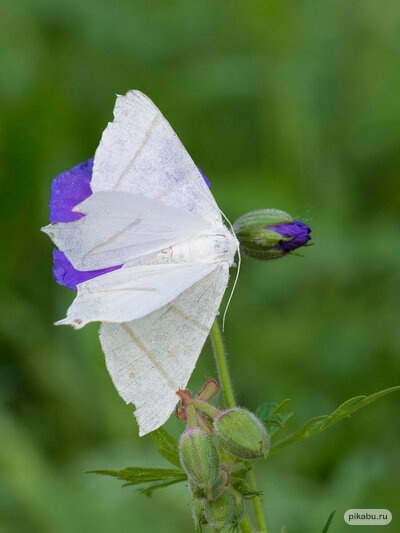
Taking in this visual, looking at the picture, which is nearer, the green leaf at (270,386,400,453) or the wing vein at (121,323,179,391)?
the wing vein at (121,323,179,391)

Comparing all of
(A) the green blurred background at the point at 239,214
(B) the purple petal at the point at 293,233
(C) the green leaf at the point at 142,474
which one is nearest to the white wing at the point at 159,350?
(C) the green leaf at the point at 142,474

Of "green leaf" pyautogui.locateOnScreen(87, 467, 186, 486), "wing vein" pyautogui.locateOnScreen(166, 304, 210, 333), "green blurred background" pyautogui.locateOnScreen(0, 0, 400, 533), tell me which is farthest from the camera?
"green blurred background" pyautogui.locateOnScreen(0, 0, 400, 533)

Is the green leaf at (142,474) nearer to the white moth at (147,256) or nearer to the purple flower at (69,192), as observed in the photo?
the white moth at (147,256)

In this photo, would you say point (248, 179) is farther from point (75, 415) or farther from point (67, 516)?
point (67, 516)

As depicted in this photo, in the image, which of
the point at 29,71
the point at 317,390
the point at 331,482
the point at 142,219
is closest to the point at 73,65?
the point at 29,71

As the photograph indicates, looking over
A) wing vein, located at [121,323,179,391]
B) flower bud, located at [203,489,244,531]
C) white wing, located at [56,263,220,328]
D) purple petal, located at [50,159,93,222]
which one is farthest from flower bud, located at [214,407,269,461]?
purple petal, located at [50,159,93,222]

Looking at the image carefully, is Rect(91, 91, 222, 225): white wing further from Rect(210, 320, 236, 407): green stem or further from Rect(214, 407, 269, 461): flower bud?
Rect(214, 407, 269, 461): flower bud

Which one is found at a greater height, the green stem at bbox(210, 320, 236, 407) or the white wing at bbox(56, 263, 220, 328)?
the white wing at bbox(56, 263, 220, 328)

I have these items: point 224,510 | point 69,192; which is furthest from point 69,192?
point 224,510
